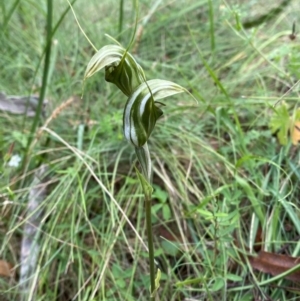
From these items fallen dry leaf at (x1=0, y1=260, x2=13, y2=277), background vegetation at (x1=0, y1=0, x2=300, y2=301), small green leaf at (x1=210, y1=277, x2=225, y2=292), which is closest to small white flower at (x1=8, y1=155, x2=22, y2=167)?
background vegetation at (x1=0, y1=0, x2=300, y2=301)

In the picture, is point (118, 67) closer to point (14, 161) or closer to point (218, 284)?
point (218, 284)

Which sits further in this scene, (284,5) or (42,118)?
(284,5)

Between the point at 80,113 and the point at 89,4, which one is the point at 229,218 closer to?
the point at 80,113

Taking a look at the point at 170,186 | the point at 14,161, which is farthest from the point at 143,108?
the point at 14,161

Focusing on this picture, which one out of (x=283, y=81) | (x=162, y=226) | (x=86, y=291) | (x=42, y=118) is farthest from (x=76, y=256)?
(x=283, y=81)

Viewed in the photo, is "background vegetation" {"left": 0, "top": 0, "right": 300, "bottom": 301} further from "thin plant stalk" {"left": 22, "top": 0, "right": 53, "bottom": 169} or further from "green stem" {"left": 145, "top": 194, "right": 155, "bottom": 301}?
"green stem" {"left": 145, "top": 194, "right": 155, "bottom": 301}

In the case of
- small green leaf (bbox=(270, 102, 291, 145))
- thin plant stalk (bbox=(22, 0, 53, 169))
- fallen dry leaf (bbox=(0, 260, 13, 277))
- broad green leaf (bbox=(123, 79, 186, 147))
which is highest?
thin plant stalk (bbox=(22, 0, 53, 169))
